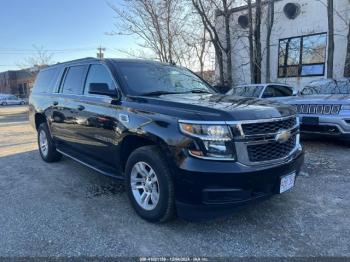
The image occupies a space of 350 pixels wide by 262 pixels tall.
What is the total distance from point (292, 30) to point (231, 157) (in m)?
14.0

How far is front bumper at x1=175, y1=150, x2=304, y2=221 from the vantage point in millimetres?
2939

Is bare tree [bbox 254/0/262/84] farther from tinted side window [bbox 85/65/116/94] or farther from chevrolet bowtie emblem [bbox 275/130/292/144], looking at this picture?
chevrolet bowtie emblem [bbox 275/130/292/144]

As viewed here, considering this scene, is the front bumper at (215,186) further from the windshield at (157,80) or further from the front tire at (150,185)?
the windshield at (157,80)

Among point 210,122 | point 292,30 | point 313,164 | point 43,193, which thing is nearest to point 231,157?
point 210,122

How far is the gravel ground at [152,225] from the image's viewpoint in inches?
120

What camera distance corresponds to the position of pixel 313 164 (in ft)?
18.9

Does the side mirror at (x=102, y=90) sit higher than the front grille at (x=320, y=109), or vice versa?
the side mirror at (x=102, y=90)

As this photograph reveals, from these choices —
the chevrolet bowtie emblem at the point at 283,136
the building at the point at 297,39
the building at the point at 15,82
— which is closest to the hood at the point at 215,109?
the chevrolet bowtie emblem at the point at 283,136

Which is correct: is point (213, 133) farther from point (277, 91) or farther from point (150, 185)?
Result: point (277, 91)

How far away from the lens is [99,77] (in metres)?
4.43

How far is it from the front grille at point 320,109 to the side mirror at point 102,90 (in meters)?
4.70

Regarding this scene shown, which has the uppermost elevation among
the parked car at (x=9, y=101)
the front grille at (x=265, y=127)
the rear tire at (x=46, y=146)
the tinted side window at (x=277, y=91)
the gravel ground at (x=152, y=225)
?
the front grille at (x=265, y=127)

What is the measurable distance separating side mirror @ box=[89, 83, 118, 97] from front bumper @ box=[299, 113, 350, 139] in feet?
15.2

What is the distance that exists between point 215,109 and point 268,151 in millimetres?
692
